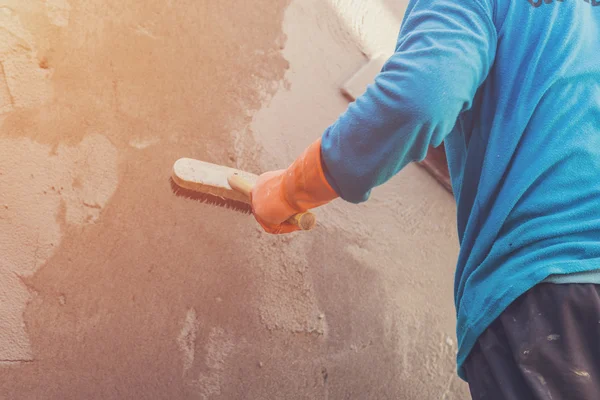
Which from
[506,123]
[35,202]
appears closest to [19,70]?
[35,202]

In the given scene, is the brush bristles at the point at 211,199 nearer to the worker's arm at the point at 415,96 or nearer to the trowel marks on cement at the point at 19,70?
the trowel marks on cement at the point at 19,70

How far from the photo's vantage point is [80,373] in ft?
3.89

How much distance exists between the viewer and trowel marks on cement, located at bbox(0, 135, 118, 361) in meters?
1.16

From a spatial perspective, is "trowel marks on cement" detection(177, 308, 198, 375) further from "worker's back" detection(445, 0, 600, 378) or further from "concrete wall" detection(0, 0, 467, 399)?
"worker's back" detection(445, 0, 600, 378)

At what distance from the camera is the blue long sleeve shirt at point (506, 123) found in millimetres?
752

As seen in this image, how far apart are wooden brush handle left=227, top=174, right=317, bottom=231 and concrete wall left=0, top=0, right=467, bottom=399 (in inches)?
5.3

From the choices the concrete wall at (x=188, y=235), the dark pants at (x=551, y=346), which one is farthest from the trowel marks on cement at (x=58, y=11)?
the dark pants at (x=551, y=346)

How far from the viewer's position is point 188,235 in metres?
1.36

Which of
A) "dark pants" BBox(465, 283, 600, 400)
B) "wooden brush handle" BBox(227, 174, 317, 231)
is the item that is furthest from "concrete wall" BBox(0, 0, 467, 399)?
"dark pants" BBox(465, 283, 600, 400)

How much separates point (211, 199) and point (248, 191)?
16cm

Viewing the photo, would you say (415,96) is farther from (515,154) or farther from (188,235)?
(188,235)

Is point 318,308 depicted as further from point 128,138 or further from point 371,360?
point 128,138

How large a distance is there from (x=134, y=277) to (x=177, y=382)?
0.29 metres

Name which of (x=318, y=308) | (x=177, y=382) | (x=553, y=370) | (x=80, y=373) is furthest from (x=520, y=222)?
(x=80, y=373)
